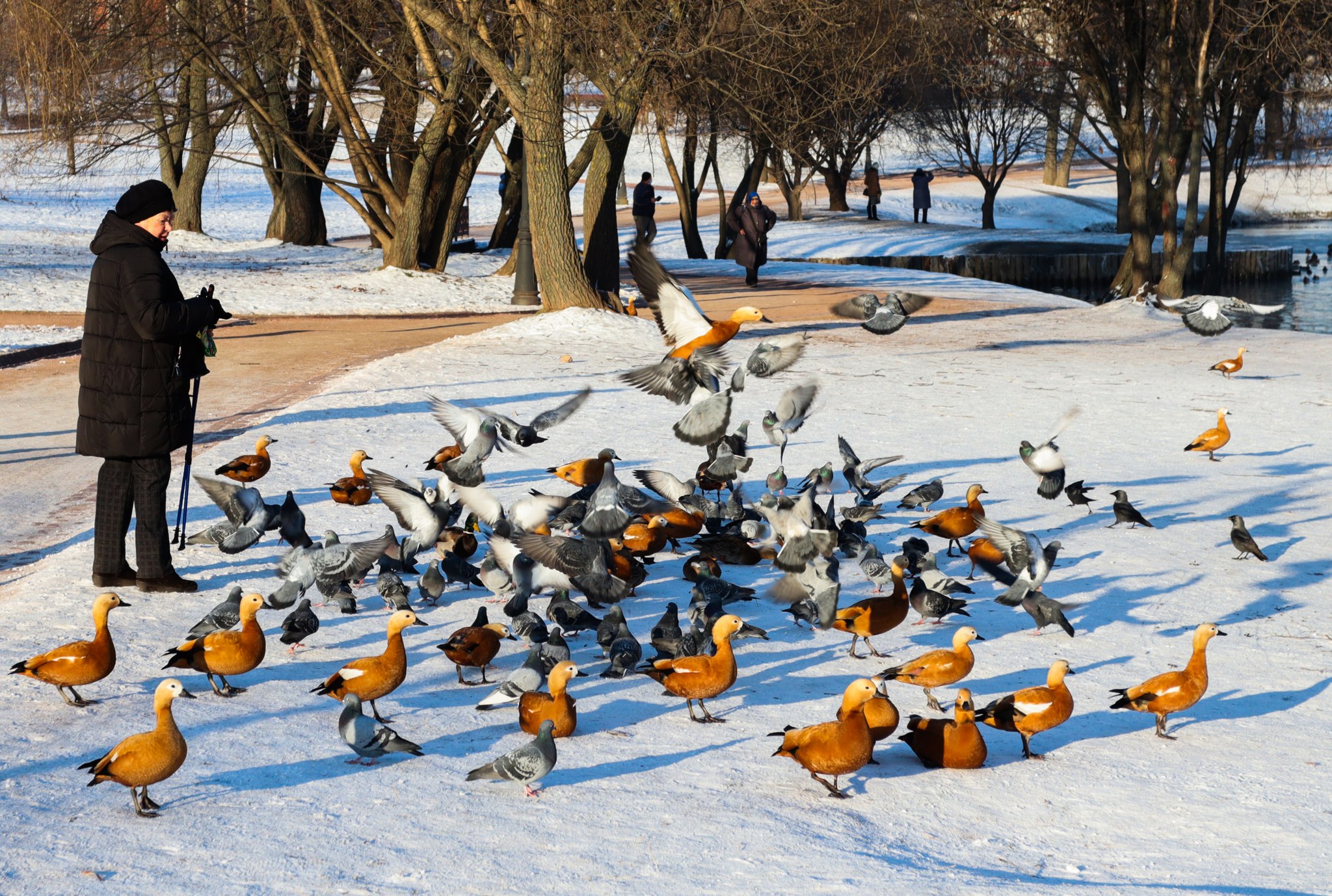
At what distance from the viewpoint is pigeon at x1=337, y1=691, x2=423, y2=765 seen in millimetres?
5137

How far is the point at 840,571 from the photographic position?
8.41m

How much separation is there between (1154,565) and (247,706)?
19.1 feet

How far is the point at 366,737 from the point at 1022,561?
4.04 meters

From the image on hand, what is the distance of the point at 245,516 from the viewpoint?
7.84m

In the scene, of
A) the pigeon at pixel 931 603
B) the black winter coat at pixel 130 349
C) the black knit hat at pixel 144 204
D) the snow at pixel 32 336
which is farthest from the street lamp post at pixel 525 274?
the pigeon at pixel 931 603

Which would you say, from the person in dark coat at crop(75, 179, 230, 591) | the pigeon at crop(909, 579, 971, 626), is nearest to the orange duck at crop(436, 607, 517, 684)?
the person in dark coat at crop(75, 179, 230, 591)

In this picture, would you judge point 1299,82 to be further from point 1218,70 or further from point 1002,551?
point 1002,551

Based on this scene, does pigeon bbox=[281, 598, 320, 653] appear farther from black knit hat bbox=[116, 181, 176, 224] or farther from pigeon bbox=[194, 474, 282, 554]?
black knit hat bbox=[116, 181, 176, 224]

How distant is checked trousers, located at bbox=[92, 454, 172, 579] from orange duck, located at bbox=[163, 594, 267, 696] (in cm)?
133

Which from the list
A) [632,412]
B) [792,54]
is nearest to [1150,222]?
[792,54]

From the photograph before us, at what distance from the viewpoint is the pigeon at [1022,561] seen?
755 centimetres

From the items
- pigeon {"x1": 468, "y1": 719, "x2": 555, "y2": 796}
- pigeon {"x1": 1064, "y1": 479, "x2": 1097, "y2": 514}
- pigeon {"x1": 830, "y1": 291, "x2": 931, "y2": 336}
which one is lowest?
pigeon {"x1": 468, "y1": 719, "x2": 555, "y2": 796}

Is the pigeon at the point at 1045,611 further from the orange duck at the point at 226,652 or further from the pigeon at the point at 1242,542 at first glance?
the orange duck at the point at 226,652

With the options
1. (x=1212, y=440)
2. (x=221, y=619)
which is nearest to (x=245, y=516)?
(x=221, y=619)
